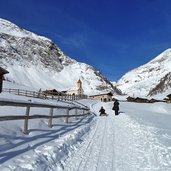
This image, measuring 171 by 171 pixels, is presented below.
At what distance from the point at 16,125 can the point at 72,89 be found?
440 ft

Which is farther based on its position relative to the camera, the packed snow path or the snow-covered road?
the packed snow path

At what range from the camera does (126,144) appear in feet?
41.4

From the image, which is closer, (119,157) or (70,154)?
(70,154)

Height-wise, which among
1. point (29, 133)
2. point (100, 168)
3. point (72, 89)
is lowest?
point (100, 168)

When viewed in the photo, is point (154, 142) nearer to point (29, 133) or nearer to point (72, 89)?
point (29, 133)

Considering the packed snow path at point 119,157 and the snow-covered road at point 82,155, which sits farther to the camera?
the packed snow path at point 119,157

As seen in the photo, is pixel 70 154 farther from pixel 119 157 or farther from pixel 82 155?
pixel 119 157

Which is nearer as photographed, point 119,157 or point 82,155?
point 82,155

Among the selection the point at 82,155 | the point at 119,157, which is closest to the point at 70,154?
the point at 82,155

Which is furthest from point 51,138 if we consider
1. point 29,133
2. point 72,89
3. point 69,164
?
point 72,89

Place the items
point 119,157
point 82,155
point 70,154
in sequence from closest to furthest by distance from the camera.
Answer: point 70,154, point 82,155, point 119,157

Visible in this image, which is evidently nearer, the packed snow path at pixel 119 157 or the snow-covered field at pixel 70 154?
the snow-covered field at pixel 70 154

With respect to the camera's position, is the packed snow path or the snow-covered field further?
the packed snow path

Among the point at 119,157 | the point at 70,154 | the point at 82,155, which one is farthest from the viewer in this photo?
the point at 119,157
